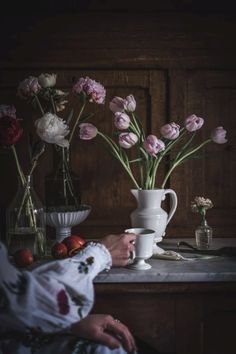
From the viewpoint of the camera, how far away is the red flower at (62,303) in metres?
0.98

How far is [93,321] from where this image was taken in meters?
1.20

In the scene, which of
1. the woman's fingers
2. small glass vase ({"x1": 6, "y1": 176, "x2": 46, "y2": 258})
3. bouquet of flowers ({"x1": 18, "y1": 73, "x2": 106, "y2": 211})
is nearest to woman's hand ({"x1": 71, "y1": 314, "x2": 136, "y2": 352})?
the woman's fingers

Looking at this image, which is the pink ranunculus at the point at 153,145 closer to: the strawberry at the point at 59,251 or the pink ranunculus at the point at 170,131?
the pink ranunculus at the point at 170,131

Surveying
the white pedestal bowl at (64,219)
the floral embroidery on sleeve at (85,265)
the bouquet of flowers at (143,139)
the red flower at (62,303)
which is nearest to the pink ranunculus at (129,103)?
the bouquet of flowers at (143,139)

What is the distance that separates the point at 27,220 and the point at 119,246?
42 centimetres

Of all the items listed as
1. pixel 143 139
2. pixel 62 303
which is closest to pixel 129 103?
pixel 143 139

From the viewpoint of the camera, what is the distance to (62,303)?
98cm

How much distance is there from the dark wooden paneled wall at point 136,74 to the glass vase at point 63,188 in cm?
19

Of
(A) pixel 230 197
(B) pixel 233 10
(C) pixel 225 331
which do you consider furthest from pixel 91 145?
(C) pixel 225 331

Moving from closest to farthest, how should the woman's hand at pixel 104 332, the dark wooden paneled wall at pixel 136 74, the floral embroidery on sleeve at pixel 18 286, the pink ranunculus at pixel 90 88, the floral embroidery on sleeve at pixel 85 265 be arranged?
the floral embroidery on sleeve at pixel 18 286 → the floral embroidery on sleeve at pixel 85 265 → the woman's hand at pixel 104 332 → the pink ranunculus at pixel 90 88 → the dark wooden paneled wall at pixel 136 74

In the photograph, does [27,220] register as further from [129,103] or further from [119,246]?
[129,103]

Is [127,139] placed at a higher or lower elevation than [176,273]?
higher

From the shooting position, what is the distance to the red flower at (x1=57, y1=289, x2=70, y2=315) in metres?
0.98

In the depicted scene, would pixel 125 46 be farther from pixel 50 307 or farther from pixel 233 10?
pixel 50 307
